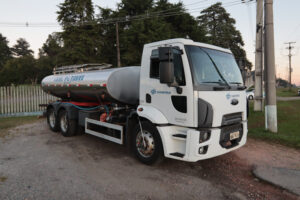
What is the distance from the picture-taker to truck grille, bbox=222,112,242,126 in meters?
4.23

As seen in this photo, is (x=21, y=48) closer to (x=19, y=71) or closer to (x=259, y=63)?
(x=19, y=71)

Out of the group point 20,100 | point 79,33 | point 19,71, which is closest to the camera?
point 20,100

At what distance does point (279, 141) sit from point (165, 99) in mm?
4529

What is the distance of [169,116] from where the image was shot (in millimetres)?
4379

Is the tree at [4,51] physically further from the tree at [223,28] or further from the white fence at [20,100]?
the white fence at [20,100]

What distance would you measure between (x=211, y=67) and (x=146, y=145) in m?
2.16

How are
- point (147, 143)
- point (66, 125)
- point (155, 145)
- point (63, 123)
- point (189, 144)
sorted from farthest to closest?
point (63, 123) < point (66, 125) < point (147, 143) < point (155, 145) < point (189, 144)

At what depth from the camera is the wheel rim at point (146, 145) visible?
15.3 feet

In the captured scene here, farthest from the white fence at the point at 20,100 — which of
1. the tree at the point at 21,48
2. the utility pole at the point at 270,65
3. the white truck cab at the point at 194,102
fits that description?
the tree at the point at 21,48

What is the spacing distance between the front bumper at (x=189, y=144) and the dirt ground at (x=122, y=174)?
477 mm

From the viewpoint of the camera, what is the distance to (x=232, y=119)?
14.5ft

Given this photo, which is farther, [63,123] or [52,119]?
[52,119]

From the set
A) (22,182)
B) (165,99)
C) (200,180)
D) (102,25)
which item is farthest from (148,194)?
(102,25)

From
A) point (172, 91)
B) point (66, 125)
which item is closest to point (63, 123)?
point (66, 125)
